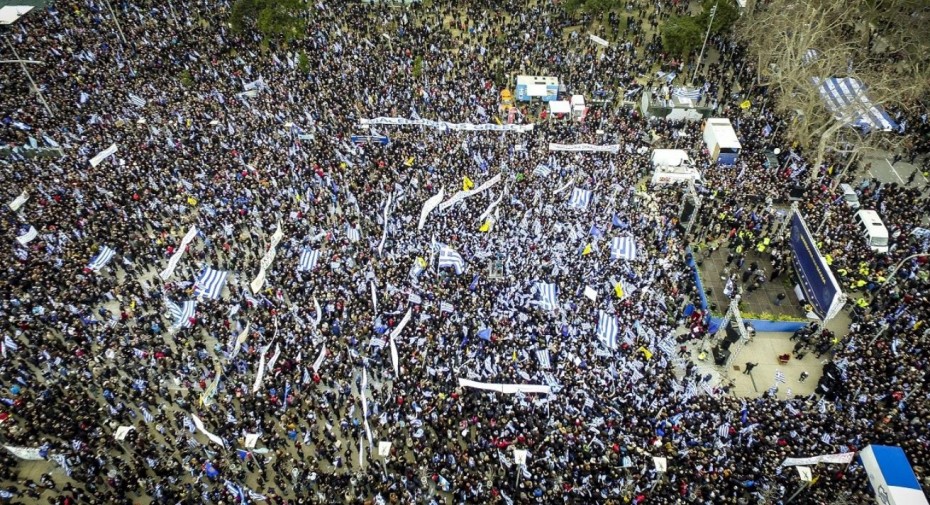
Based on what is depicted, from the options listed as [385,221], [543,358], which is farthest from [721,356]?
[385,221]

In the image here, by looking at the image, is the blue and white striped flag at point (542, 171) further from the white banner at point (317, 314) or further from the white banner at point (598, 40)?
the white banner at point (598, 40)

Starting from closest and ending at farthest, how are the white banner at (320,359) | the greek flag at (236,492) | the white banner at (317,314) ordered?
the greek flag at (236,492) → the white banner at (320,359) → the white banner at (317,314)

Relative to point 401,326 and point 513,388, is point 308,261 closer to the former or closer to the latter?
point 401,326

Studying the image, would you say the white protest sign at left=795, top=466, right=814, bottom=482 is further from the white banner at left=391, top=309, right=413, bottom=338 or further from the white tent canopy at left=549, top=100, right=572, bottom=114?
the white tent canopy at left=549, top=100, right=572, bottom=114

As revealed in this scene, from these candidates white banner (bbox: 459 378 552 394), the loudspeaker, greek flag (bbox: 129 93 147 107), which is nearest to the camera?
white banner (bbox: 459 378 552 394)

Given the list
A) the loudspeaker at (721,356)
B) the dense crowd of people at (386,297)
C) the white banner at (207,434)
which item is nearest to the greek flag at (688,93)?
the dense crowd of people at (386,297)

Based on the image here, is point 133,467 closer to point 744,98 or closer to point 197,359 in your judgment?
point 197,359

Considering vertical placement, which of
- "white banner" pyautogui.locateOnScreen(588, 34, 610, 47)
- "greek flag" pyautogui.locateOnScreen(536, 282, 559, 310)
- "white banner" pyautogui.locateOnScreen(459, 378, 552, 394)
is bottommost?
"white banner" pyautogui.locateOnScreen(459, 378, 552, 394)

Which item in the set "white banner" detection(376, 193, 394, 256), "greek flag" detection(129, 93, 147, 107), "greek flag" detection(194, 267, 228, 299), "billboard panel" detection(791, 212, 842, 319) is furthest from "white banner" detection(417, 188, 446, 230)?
"greek flag" detection(129, 93, 147, 107)
